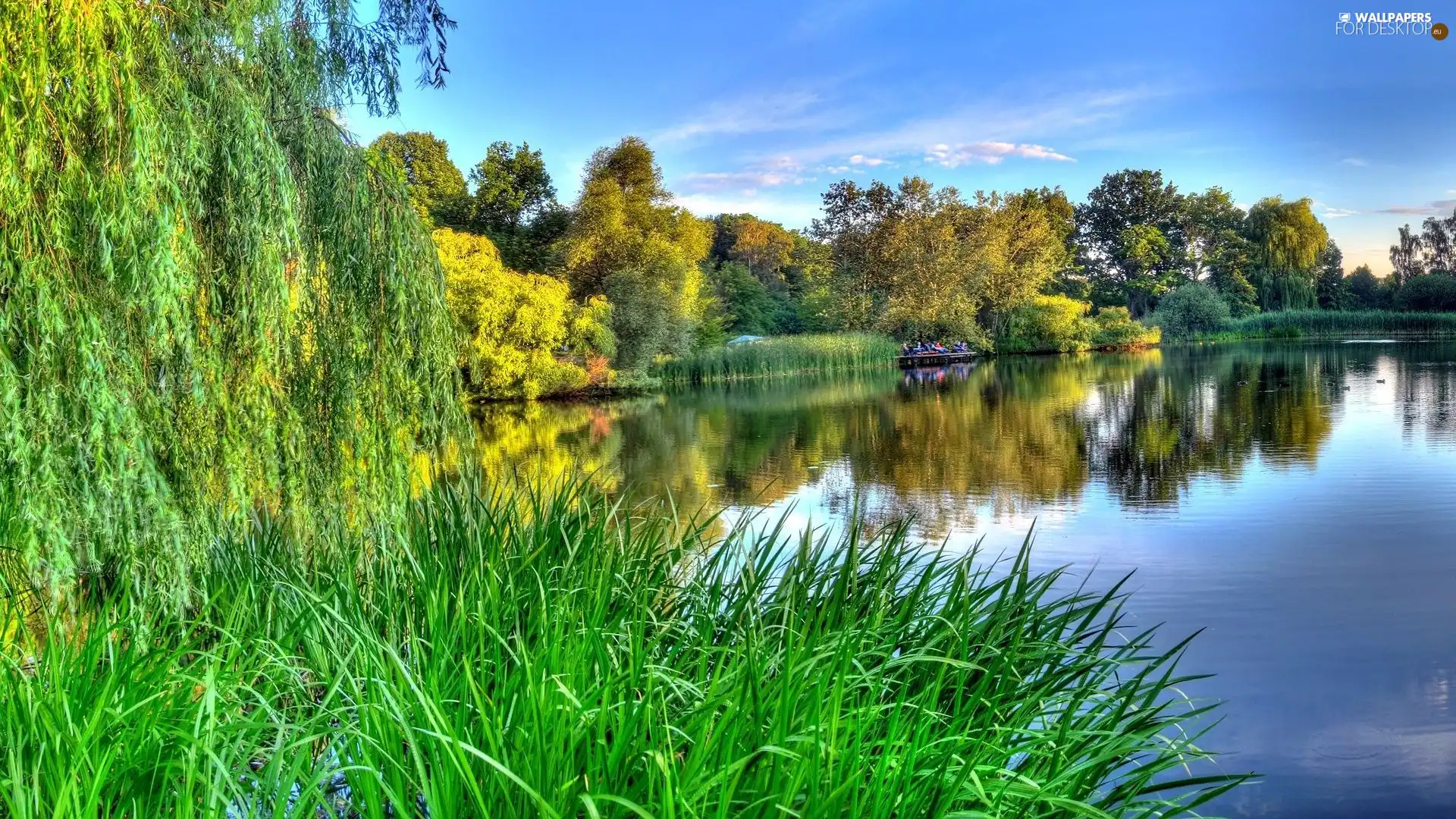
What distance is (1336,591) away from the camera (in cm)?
643

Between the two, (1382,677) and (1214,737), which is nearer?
(1214,737)

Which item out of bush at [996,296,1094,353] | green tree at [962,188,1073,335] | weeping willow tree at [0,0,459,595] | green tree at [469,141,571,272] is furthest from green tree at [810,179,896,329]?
weeping willow tree at [0,0,459,595]

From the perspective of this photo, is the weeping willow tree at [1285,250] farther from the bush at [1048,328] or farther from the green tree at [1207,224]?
the bush at [1048,328]

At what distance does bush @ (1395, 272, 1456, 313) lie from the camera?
138ft

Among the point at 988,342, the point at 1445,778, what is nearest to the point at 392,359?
the point at 1445,778

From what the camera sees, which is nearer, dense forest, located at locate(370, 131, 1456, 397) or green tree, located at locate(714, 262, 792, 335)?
dense forest, located at locate(370, 131, 1456, 397)

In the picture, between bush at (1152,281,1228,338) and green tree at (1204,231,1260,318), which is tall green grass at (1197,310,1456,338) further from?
green tree at (1204,231,1260,318)

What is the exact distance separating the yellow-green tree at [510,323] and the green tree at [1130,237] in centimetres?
3023

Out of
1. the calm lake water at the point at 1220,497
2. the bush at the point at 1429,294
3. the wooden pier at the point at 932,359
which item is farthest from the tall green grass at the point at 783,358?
the bush at the point at 1429,294

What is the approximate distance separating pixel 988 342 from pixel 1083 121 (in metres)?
9.78

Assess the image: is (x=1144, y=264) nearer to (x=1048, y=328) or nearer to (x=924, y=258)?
(x=1048, y=328)

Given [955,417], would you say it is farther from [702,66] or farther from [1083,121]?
[1083,121]

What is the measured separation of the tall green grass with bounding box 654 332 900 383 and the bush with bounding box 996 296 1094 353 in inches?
280

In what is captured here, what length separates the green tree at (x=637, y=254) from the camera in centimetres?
2589
